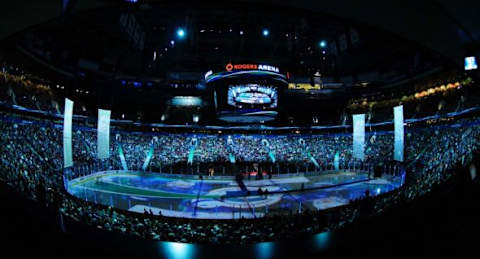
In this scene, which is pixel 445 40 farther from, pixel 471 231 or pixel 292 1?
pixel 471 231

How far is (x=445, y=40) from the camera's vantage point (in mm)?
4516

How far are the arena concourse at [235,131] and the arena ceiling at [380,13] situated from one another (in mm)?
42

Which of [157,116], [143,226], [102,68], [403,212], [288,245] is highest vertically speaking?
[102,68]

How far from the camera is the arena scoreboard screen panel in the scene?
15094 millimetres

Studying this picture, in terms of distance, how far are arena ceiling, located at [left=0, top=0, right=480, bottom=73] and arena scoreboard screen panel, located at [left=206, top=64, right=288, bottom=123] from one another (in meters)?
10.5

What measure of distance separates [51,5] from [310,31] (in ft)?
37.4

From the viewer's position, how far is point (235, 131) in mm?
33625

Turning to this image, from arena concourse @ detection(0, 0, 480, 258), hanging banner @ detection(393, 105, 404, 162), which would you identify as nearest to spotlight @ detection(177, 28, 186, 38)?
arena concourse @ detection(0, 0, 480, 258)

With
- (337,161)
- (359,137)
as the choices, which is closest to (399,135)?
(359,137)

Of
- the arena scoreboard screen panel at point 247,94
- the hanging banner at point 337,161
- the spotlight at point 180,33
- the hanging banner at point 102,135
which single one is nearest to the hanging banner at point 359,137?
the arena scoreboard screen panel at point 247,94

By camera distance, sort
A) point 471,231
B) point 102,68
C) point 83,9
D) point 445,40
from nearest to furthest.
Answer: point 471,231 < point 83,9 < point 445,40 < point 102,68

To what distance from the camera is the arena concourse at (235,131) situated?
3.67 m

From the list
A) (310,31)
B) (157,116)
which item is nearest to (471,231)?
(310,31)

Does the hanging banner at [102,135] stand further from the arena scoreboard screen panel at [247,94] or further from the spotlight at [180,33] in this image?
the spotlight at [180,33]
